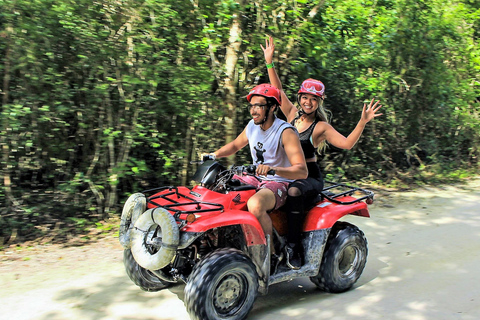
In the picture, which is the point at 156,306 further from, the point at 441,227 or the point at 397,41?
the point at 397,41

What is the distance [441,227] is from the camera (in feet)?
22.6

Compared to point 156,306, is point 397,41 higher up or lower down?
higher up

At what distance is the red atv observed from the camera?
3.63m

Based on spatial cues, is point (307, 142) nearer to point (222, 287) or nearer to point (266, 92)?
point (266, 92)

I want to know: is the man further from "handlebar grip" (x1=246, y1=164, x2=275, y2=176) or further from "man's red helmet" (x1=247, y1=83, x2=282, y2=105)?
"handlebar grip" (x1=246, y1=164, x2=275, y2=176)

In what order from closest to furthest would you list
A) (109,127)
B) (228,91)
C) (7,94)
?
1. (7,94)
2. (109,127)
3. (228,91)

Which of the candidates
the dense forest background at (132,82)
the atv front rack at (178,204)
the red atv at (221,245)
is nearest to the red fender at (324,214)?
the red atv at (221,245)

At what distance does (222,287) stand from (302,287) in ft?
4.30

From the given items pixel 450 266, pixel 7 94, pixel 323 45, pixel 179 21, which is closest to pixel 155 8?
pixel 179 21

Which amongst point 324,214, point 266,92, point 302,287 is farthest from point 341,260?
point 266,92

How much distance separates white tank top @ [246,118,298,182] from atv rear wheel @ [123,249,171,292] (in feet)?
4.59

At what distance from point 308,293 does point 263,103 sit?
1.89m

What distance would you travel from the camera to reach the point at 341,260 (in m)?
4.75

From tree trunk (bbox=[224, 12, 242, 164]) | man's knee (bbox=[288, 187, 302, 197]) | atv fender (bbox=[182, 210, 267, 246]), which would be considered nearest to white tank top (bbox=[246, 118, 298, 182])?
man's knee (bbox=[288, 187, 302, 197])
